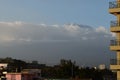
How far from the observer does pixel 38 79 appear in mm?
90500

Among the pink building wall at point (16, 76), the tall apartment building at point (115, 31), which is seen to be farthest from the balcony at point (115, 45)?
the pink building wall at point (16, 76)

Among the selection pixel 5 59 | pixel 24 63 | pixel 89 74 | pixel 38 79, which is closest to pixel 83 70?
pixel 89 74

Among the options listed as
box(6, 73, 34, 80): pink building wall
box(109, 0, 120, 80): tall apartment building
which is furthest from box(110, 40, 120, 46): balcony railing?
box(6, 73, 34, 80): pink building wall

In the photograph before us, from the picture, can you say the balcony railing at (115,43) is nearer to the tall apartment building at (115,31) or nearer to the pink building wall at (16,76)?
the tall apartment building at (115,31)

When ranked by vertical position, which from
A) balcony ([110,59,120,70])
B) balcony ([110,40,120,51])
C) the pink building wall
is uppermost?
balcony ([110,40,120,51])

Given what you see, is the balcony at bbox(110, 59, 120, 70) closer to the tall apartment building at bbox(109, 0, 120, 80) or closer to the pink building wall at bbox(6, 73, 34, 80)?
the tall apartment building at bbox(109, 0, 120, 80)

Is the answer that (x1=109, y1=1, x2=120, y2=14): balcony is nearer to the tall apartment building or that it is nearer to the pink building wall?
the tall apartment building

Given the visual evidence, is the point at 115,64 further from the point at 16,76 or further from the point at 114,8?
the point at 16,76

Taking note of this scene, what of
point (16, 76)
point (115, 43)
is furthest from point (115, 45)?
point (16, 76)

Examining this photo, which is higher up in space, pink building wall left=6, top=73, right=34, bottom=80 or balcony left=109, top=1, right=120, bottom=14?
balcony left=109, top=1, right=120, bottom=14

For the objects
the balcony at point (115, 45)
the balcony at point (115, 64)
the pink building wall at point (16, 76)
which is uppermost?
the balcony at point (115, 45)

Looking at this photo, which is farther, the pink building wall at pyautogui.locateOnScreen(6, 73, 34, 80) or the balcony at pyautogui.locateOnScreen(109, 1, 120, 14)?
the pink building wall at pyautogui.locateOnScreen(6, 73, 34, 80)

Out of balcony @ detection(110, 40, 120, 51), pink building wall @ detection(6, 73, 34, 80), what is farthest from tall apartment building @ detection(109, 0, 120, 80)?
pink building wall @ detection(6, 73, 34, 80)

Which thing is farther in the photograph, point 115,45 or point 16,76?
point 16,76
